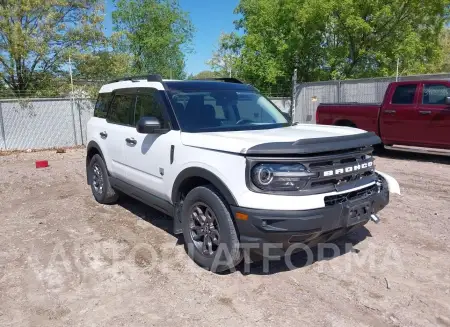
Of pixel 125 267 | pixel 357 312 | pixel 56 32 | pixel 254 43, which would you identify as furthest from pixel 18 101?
pixel 254 43

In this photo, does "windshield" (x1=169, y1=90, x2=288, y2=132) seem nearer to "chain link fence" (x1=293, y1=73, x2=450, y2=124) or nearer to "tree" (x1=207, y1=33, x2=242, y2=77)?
"chain link fence" (x1=293, y1=73, x2=450, y2=124)

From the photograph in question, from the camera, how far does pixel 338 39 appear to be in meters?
21.4

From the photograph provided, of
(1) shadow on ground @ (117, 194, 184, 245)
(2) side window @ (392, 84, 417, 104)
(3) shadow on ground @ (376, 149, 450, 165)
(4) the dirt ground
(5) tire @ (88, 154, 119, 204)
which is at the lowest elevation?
(4) the dirt ground

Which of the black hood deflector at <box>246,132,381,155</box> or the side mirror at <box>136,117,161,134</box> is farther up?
the side mirror at <box>136,117,161,134</box>

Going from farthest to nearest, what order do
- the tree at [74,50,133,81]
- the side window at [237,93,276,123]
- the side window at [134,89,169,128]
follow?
1. the tree at [74,50,133,81]
2. the side window at [237,93,276,123]
3. the side window at [134,89,169,128]

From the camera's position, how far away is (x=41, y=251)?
167 inches

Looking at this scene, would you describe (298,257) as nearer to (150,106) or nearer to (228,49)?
(150,106)

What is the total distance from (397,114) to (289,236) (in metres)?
7.48

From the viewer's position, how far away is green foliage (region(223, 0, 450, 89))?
19281mm

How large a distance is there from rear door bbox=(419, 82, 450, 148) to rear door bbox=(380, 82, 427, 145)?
117 mm

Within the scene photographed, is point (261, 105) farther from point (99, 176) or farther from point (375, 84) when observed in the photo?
point (375, 84)

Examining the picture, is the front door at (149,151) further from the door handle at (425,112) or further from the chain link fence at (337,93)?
the chain link fence at (337,93)

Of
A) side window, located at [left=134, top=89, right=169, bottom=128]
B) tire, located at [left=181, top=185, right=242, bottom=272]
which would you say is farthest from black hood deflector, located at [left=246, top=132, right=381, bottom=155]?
side window, located at [left=134, top=89, right=169, bottom=128]

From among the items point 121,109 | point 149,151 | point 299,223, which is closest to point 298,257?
point 299,223
